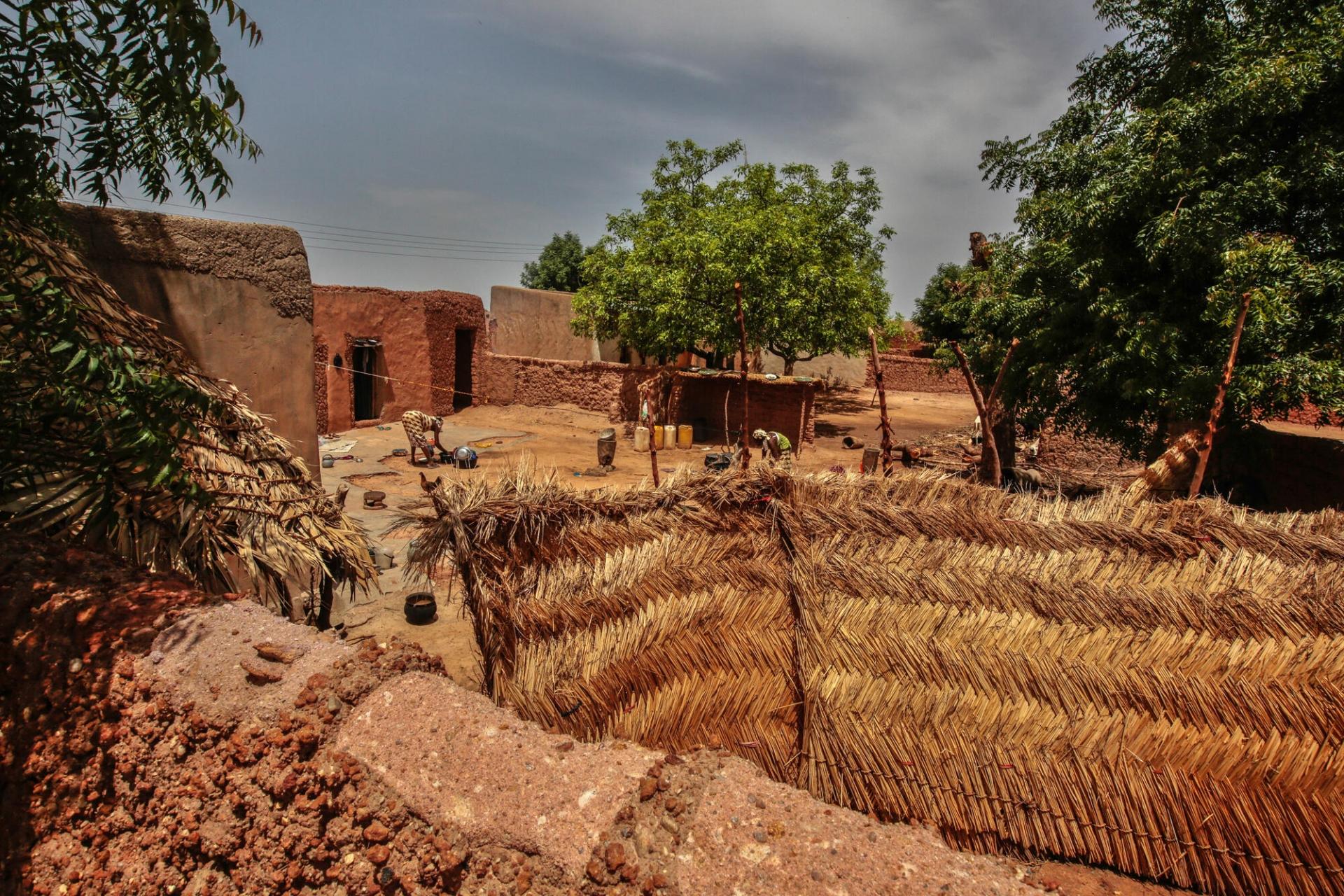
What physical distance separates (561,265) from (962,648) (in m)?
37.3

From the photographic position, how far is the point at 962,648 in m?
3.57

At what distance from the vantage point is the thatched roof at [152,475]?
10.6ft

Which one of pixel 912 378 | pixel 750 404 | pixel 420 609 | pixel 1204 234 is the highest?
pixel 1204 234

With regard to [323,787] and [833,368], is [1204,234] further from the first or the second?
[833,368]

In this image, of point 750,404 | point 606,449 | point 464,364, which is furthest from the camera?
point 464,364

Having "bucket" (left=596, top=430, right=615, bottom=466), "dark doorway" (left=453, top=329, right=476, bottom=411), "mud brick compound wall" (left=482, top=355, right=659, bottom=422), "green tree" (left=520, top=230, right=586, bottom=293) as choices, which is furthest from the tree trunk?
"green tree" (left=520, top=230, right=586, bottom=293)

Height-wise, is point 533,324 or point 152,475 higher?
point 533,324

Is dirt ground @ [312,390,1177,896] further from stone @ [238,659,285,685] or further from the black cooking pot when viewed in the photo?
stone @ [238,659,285,685]

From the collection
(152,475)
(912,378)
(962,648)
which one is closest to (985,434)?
(962,648)

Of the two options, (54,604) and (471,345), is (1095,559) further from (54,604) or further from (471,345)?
(471,345)

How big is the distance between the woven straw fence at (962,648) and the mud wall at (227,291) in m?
2.89

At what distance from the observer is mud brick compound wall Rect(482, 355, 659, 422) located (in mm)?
20109

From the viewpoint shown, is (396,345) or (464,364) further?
(464,364)

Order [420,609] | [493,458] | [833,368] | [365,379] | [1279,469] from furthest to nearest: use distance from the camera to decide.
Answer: [833,368] < [365,379] < [493,458] < [1279,469] < [420,609]
